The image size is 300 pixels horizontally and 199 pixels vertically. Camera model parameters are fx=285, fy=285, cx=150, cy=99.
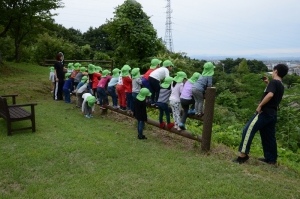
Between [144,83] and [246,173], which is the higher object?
[144,83]

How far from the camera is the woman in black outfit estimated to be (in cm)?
1123

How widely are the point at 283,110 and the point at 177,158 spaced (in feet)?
20.2

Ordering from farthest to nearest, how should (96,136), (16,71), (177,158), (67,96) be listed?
(16,71) < (67,96) < (96,136) < (177,158)

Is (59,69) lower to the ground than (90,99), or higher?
higher

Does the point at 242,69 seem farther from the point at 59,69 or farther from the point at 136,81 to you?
the point at 136,81

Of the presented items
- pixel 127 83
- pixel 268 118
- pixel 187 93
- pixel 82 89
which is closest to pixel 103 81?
pixel 82 89

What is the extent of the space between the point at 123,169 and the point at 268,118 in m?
2.71

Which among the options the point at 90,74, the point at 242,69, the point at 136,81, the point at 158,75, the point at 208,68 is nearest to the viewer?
the point at 208,68

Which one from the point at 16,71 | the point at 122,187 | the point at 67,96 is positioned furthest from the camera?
the point at 16,71

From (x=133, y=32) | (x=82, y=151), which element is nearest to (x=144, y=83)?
(x=82, y=151)

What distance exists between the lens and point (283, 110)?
9922 mm

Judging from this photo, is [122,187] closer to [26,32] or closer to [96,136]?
[96,136]

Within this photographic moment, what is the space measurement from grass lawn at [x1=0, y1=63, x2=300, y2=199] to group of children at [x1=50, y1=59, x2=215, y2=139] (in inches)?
28.0

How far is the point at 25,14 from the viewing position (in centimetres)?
1772
